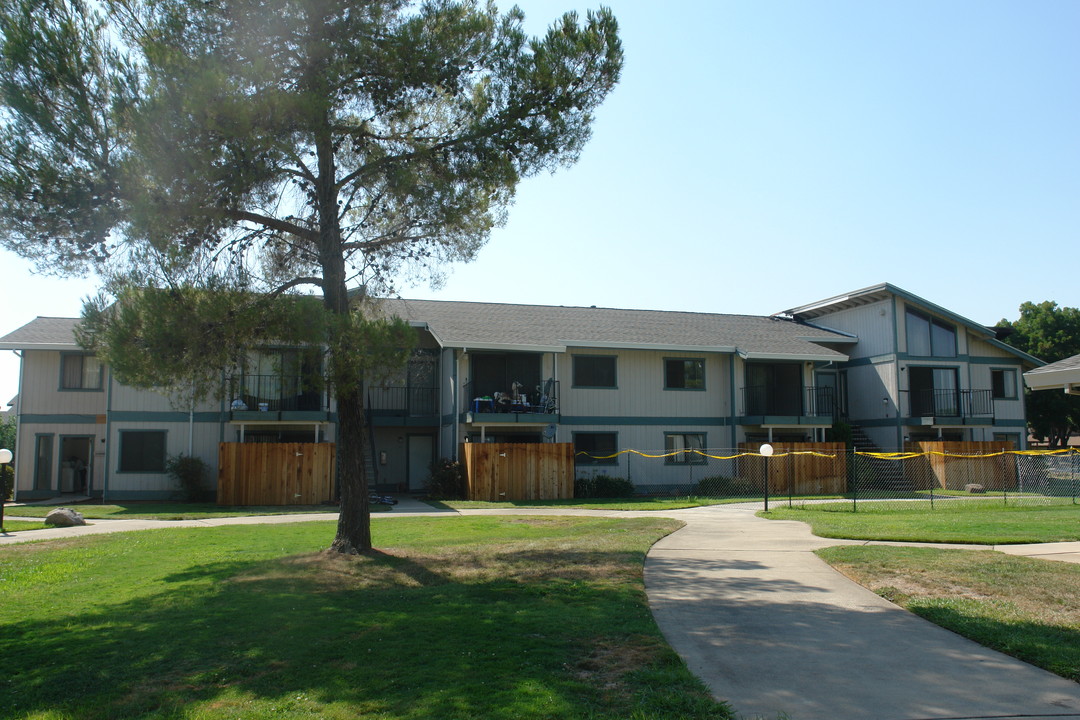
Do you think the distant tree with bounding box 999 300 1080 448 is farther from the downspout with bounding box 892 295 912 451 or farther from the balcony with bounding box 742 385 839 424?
the balcony with bounding box 742 385 839 424

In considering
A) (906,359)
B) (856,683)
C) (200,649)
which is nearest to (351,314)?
(200,649)

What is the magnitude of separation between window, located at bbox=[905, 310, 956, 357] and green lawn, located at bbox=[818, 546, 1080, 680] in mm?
22189

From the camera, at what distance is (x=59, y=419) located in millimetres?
26250

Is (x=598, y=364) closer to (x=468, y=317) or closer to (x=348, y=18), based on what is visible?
(x=468, y=317)

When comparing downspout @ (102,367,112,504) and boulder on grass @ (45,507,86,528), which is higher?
downspout @ (102,367,112,504)

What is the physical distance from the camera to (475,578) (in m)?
9.95

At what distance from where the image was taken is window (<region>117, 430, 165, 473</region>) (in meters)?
25.2

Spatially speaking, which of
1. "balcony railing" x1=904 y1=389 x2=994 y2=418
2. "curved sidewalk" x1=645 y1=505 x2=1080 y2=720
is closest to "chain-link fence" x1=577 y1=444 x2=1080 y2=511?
"balcony railing" x1=904 y1=389 x2=994 y2=418

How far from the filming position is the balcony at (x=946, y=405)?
1231 inches

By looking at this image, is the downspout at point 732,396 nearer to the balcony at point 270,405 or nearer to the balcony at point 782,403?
the balcony at point 782,403

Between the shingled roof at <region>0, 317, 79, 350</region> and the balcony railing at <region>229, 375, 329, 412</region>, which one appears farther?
the shingled roof at <region>0, 317, 79, 350</region>

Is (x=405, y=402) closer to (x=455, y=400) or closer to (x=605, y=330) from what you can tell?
(x=455, y=400)

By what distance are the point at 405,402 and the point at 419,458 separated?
2.17 metres

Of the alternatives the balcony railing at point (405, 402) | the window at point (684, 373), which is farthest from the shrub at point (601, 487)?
the balcony railing at point (405, 402)
